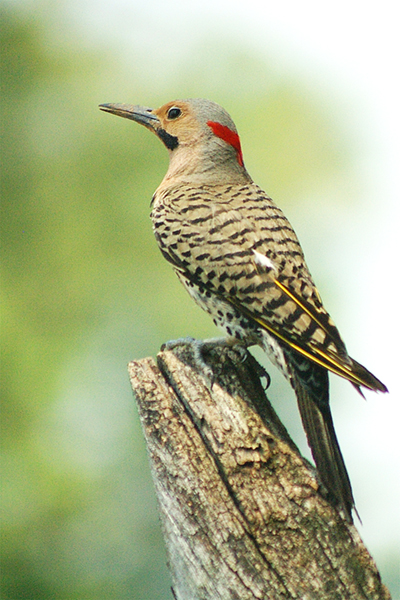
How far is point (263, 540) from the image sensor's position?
124 inches

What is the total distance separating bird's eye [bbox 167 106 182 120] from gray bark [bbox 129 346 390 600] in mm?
2404

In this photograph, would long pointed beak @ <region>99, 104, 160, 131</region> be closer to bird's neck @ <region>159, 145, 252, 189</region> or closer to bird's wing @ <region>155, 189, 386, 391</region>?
bird's neck @ <region>159, 145, 252, 189</region>

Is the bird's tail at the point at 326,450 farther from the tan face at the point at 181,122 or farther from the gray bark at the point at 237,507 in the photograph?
the tan face at the point at 181,122

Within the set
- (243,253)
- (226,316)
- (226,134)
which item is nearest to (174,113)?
(226,134)

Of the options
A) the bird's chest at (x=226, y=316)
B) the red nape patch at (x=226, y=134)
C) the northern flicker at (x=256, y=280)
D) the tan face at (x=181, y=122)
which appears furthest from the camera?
the tan face at (x=181, y=122)

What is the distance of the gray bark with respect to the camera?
3.10 m

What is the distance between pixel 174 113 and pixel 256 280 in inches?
74.5

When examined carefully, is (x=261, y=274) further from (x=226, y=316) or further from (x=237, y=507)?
(x=237, y=507)

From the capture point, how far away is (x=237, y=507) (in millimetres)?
3207

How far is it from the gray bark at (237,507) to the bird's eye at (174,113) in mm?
2404

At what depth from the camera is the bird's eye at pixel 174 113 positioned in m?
5.32

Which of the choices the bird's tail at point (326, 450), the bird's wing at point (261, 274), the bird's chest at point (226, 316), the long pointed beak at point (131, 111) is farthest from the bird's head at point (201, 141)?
the bird's tail at point (326, 450)

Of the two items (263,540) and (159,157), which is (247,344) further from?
(159,157)

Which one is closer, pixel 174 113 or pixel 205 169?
pixel 205 169
